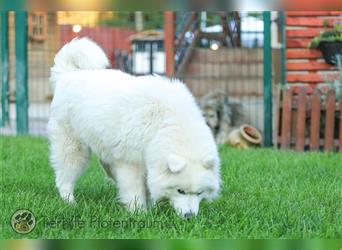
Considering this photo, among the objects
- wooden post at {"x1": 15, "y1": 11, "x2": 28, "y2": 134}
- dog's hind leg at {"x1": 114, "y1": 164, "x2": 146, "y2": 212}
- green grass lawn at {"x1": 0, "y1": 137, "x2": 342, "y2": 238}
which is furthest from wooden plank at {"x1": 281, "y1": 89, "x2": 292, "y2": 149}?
dog's hind leg at {"x1": 114, "y1": 164, "x2": 146, "y2": 212}

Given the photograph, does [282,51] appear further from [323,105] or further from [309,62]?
[323,105]

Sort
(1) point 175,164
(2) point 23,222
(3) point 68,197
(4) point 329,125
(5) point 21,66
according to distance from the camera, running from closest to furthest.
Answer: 1. (2) point 23,222
2. (1) point 175,164
3. (3) point 68,197
4. (4) point 329,125
5. (5) point 21,66

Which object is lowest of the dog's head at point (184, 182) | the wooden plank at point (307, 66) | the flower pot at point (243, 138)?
the flower pot at point (243, 138)

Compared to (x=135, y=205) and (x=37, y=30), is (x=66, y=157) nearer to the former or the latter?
(x=135, y=205)

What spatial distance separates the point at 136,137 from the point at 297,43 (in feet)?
17.0

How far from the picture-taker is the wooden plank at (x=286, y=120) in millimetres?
8078

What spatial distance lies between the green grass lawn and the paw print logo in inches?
1.6

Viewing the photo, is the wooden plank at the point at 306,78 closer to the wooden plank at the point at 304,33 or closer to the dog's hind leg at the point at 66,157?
the wooden plank at the point at 304,33

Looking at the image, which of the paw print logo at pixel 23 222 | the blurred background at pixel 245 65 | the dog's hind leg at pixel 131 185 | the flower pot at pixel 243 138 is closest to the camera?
the paw print logo at pixel 23 222

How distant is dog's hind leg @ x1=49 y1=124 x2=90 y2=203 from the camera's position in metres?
4.66

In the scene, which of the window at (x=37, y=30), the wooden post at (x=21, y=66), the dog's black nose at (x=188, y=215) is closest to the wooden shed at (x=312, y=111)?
the wooden post at (x=21, y=66)

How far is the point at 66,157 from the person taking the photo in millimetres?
4664

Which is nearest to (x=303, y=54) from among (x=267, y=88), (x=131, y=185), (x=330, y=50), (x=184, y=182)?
(x=330, y=50)

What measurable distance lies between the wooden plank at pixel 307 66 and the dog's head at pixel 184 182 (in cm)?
511
